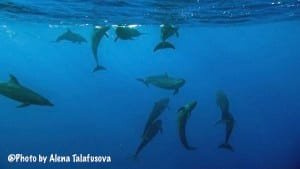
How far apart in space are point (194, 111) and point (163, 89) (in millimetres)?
3618

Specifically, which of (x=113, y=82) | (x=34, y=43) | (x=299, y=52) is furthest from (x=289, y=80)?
(x=34, y=43)

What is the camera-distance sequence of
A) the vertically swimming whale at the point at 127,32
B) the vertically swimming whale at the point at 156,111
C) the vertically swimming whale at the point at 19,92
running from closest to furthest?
the vertically swimming whale at the point at 19,92 < the vertically swimming whale at the point at 127,32 < the vertically swimming whale at the point at 156,111

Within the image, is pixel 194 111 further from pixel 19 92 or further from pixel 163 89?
pixel 19 92

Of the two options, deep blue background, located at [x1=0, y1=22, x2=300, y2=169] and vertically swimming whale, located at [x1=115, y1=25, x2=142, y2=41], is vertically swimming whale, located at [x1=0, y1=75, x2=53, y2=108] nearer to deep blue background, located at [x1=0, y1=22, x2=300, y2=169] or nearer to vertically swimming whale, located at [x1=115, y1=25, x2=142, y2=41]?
vertically swimming whale, located at [x1=115, y1=25, x2=142, y2=41]

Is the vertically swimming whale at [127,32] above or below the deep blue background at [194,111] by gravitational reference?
above

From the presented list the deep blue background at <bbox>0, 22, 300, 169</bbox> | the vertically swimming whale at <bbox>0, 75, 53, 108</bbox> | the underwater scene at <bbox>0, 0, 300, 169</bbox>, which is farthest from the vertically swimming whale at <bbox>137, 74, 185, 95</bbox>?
the deep blue background at <bbox>0, 22, 300, 169</bbox>

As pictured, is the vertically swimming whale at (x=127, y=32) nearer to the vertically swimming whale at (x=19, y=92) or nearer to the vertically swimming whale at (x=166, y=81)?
the vertically swimming whale at (x=166, y=81)

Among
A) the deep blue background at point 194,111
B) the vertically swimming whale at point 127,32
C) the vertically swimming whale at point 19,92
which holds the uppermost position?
the vertically swimming whale at point 127,32

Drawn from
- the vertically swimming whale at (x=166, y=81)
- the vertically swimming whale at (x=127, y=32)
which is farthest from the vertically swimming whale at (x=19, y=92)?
the vertically swimming whale at (x=166, y=81)

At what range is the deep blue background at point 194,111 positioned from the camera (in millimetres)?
21594

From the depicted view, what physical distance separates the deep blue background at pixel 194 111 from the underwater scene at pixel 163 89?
0.08 meters

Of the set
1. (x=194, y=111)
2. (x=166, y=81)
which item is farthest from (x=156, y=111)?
(x=194, y=111)

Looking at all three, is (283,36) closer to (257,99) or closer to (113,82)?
(257,99)

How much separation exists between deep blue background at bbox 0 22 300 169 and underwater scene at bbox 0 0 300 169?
0.26 feet
